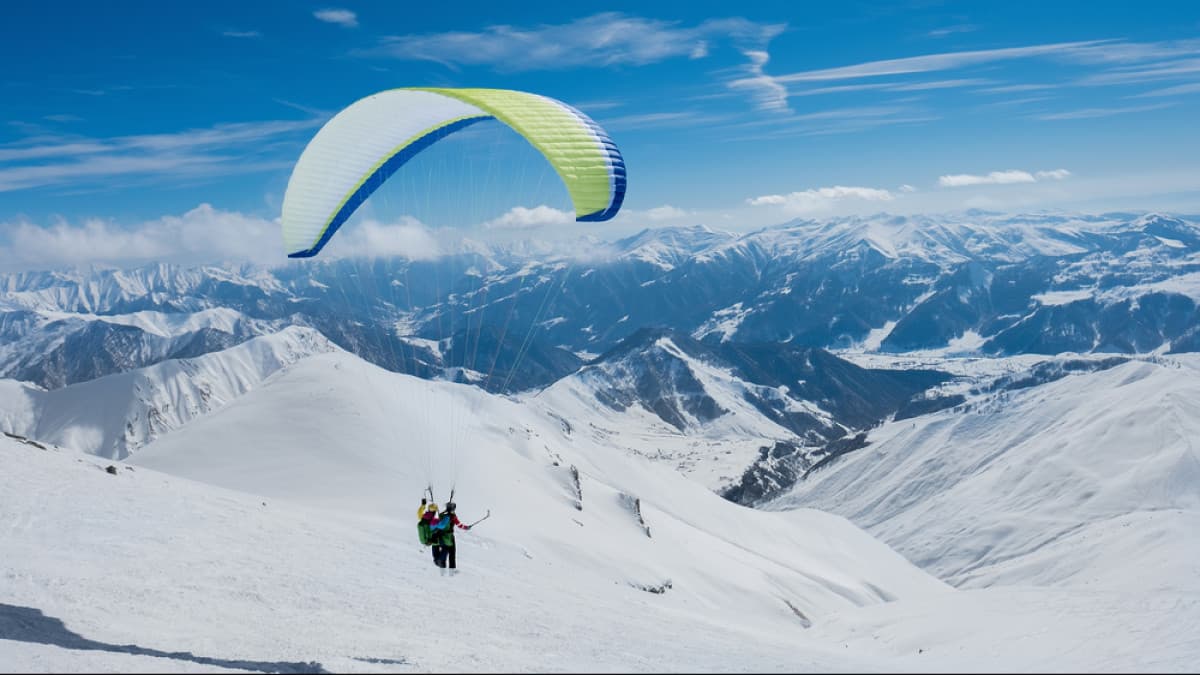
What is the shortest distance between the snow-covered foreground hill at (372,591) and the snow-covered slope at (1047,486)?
71.0m

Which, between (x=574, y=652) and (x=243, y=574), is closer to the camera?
(x=574, y=652)

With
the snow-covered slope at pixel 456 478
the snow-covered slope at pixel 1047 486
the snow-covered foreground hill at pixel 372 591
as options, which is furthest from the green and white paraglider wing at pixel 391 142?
the snow-covered slope at pixel 1047 486

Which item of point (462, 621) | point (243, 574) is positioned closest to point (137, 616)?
point (243, 574)

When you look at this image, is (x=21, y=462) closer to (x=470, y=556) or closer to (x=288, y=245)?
(x=288, y=245)

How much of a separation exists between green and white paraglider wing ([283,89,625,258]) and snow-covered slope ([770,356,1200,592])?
288 ft

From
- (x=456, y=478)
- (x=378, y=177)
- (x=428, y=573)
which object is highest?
(x=378, y=177)

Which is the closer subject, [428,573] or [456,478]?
[428,573]

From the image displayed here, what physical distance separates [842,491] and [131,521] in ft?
617

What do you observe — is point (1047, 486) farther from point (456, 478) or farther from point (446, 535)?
point (446, 535)

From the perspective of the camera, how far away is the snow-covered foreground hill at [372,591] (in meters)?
11.5

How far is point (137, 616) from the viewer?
13.2 m

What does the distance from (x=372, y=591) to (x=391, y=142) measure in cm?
1157

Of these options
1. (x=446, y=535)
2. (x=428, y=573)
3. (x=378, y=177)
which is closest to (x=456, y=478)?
(x=446, y=535)

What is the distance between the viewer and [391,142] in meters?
20.7
